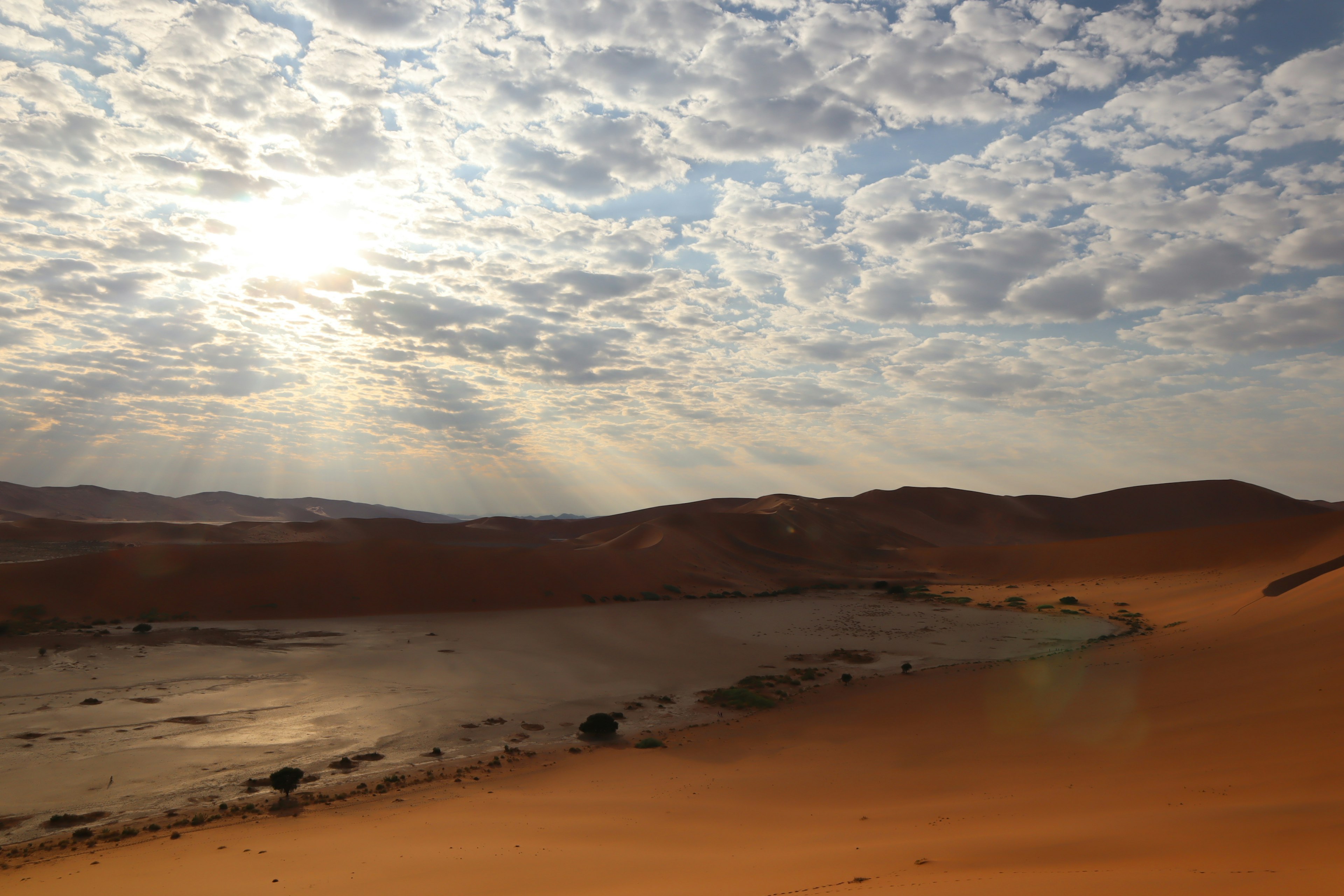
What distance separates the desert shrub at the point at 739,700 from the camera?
19859 millimetres

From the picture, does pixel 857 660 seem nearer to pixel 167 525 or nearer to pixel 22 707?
pixel 22 707

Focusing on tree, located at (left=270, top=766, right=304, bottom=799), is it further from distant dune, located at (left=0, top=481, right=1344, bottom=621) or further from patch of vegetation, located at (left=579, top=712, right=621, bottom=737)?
distant dune, located at (left=0, top=481, right=1344, bottom=621)

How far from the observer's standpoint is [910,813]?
32.9ft

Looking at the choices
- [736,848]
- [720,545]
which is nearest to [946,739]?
[736,848]

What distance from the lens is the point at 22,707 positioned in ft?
58.3

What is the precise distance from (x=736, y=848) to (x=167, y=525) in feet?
308

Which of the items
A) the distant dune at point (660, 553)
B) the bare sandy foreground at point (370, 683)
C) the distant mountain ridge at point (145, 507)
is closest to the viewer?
the bare sandy foreground at point (370, 683)

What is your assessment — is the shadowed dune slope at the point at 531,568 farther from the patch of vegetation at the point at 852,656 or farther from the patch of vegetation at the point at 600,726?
the patch of vegetation at the point at 600,726

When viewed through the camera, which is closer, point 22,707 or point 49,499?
point 22,707

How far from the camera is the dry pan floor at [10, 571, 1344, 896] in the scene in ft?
22.2

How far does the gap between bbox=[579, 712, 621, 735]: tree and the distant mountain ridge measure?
90.2 meters

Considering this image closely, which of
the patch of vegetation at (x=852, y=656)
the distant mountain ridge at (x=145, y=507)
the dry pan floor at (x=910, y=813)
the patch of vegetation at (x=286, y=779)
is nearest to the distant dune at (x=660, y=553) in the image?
the patch of vegetation at (x=852, y=656)

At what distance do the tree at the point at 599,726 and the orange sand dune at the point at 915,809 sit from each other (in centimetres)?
134

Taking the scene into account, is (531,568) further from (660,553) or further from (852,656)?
(852,656)
